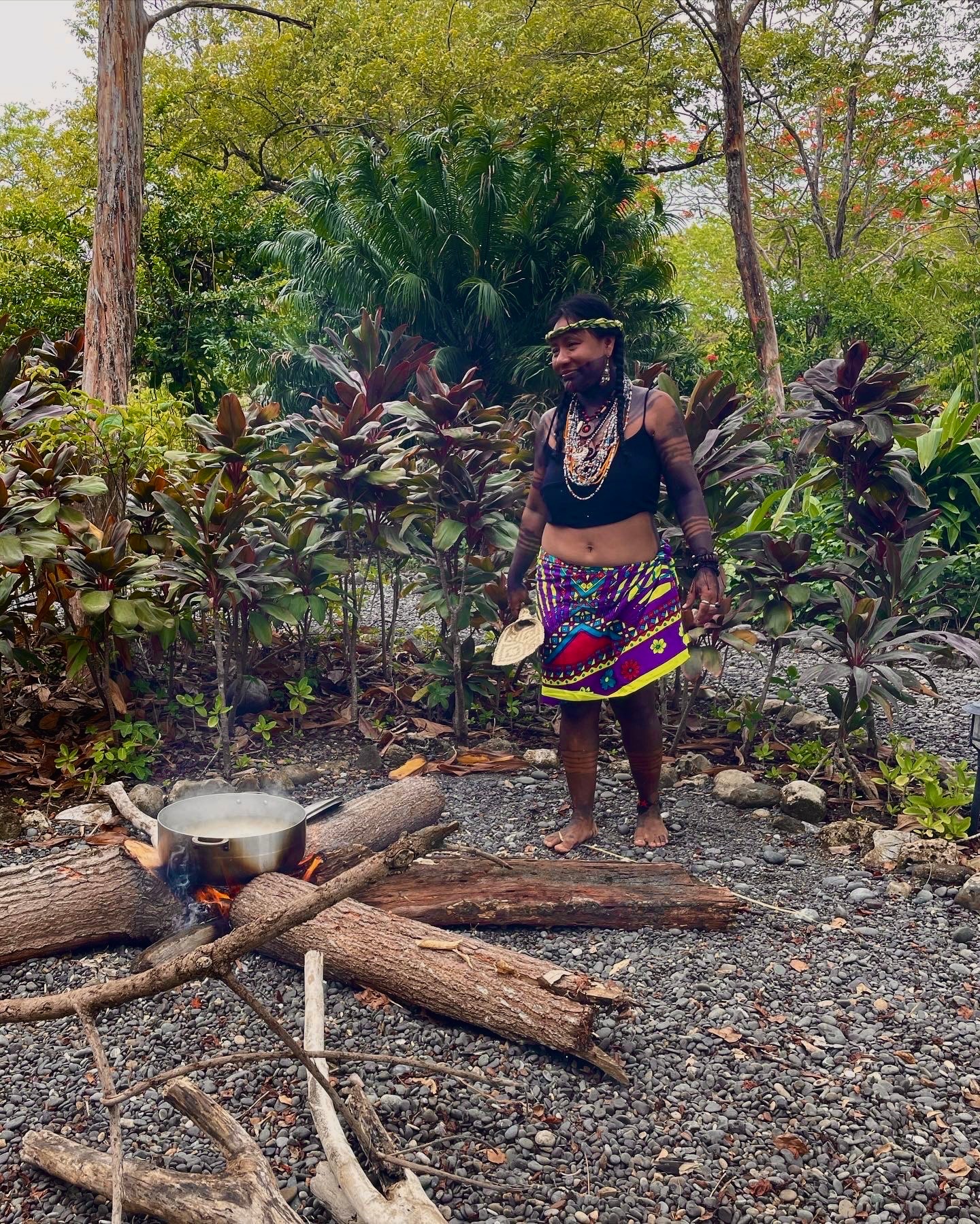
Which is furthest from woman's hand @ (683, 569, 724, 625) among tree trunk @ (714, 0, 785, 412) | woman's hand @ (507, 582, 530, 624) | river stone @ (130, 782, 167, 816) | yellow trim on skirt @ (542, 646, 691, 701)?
tree trunk @ (714, 0, 785, 412)

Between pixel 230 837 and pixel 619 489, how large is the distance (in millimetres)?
1542

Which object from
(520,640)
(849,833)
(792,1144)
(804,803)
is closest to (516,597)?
(520,640)

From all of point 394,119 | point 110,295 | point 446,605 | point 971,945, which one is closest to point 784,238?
point 394,119

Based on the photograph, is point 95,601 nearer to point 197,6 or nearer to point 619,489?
point 619,489

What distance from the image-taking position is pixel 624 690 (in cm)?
324

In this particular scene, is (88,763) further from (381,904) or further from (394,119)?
(394,119)

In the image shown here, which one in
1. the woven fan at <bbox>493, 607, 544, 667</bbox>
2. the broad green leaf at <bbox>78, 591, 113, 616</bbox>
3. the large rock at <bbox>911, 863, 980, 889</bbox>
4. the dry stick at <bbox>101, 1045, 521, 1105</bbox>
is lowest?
the large rock at <bbox>911, 863, 980, 889</bbox>

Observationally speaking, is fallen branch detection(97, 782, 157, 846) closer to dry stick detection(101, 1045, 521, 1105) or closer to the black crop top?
dry stick detection(101, 1045, 521, 1105)

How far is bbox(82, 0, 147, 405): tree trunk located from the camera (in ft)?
20.6

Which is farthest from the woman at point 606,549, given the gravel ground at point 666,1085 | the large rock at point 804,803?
the gravel ground at point 666,1085

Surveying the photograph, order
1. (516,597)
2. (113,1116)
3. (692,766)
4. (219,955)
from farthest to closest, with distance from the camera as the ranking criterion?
(692,766)
(516,597)
(219,955)
(113,1116)

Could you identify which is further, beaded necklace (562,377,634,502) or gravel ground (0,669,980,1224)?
beaded necklace (562,377,634,502)

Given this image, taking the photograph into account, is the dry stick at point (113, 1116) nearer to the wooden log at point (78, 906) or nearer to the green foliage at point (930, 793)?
the wooden log at point (78, 906)

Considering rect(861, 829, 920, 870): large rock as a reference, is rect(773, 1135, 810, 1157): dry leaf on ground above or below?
above
